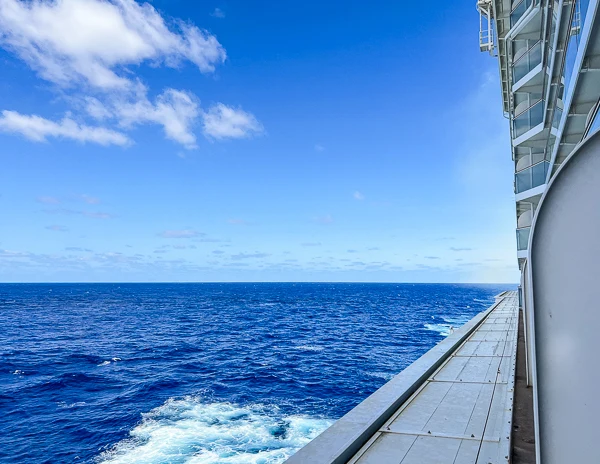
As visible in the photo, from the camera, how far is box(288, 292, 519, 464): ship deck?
4379 mm

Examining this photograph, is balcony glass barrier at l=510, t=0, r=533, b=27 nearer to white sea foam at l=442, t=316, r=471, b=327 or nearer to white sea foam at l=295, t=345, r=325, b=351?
white sea foam at l=295, t=345, r=325, b=351

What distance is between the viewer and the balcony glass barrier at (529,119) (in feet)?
51.0

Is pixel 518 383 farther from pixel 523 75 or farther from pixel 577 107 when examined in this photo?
pixel 523 75

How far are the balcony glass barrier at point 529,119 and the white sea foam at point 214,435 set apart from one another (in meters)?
14.7

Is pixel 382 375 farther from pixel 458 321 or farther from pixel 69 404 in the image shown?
pixel 458 321

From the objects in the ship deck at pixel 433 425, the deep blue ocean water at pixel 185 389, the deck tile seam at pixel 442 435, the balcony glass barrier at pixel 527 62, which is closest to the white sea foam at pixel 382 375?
the deep blue ocean water at pixel 185 389

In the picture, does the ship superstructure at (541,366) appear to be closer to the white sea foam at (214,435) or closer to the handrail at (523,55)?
the handrail at (523,55)

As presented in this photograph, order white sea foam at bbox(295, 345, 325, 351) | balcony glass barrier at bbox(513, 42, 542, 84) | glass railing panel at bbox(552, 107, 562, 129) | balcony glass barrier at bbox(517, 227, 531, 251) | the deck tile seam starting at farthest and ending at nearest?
white sea foam at bbox(295, 345, 325, 351), balcony glass barrier at bbox(517, 227, 531, 251), balcony glass barrier at bbox(513, 42, 542, 84), glass railing panel at bbox(552, 107, 562, 129), the deck tile seam

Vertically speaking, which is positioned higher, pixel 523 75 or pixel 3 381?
pixel 523 75

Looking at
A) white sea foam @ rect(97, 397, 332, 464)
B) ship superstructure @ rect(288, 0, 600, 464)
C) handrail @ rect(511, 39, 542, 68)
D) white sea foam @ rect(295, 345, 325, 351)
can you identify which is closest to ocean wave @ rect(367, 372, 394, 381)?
white sea foam @ rect(97, 397, 332, 464)

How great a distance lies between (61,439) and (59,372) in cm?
1254

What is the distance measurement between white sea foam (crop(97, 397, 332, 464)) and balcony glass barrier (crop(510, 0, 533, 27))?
723 inches

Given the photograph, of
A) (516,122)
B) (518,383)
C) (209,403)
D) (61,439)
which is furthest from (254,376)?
(516,122)

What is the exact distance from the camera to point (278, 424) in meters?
14.7
